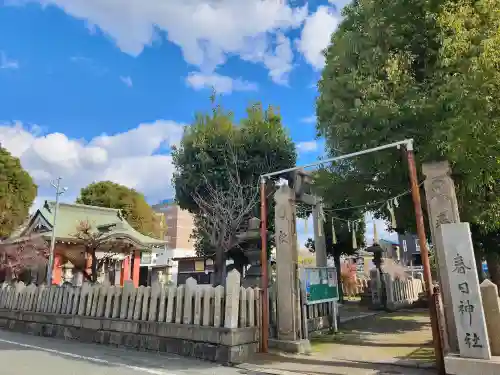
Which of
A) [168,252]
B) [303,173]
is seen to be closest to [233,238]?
[303,173]

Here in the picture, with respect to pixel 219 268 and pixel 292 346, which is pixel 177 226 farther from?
pixel 292 346

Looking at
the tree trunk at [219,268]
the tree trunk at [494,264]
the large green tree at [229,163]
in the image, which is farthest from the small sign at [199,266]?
the tree trunk at [494,264]

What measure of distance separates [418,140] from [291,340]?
576 cm

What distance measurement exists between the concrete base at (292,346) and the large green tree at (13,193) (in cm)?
1887

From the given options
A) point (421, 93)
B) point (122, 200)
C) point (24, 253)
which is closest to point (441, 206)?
point (421, 93)

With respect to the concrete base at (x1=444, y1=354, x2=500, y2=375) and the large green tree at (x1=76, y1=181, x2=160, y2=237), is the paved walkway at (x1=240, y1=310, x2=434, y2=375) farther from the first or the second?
the large green tree at (x1=76, y1=181, x2=160, y2=237)

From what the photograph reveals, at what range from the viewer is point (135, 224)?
3709 cm

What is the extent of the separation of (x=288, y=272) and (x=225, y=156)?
12226 mm

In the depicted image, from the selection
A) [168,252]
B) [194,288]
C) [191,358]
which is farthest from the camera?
[168,252]

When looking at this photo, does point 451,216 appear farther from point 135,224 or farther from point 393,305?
point 135,224

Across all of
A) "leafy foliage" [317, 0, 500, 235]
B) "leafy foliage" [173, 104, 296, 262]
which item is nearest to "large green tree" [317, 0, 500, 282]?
"leafy foliage" [317, 0, 500, 235]

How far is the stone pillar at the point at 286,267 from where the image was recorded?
28.5 feet

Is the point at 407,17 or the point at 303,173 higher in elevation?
the point at 407,17

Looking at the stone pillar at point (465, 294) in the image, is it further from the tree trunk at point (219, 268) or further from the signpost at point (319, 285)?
the tree trunk at point (219, 268)
